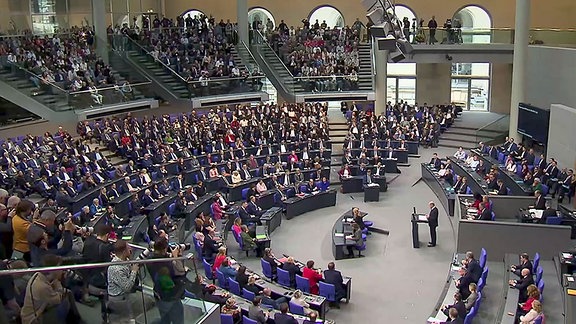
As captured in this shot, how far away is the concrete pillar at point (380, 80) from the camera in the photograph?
29781mm

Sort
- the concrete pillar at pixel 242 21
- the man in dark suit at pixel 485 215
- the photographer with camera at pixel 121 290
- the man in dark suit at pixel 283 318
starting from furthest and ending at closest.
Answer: the concrete pillar at pixel 242 21 → the man in dark suit at pixel 485 215 → the man in dark suit at pixel 283 318 → the photographer with camera at pixel 121 290

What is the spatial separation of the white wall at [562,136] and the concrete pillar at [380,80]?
8.94m

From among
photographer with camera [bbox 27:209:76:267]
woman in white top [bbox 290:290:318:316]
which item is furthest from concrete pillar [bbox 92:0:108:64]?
photographer with camera [bbox 27:209:76:267]

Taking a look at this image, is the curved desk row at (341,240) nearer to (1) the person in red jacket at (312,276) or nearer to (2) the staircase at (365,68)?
(1) the person in red jacket at (312,276)

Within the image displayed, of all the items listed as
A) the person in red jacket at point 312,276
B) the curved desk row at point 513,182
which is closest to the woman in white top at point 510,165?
the curved desk row at point 513,182

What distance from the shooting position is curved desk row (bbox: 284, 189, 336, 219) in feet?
64.6

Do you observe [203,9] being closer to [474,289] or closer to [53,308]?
[474,289]

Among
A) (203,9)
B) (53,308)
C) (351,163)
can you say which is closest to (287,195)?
(351,163)

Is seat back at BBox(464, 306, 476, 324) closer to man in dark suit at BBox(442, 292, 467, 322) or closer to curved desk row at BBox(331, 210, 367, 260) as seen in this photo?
man in dark suit at BBox(442, 292, 467, 322)

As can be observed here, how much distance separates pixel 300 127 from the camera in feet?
87.7

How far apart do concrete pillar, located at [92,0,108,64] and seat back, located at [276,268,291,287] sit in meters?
18.9

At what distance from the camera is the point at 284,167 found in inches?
884

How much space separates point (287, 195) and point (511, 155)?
8.16 m

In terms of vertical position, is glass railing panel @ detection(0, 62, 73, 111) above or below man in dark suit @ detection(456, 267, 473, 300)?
above
